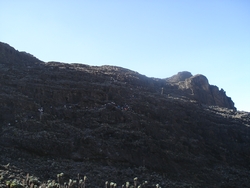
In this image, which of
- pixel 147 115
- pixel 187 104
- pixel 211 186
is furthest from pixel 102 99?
pixel 211 186

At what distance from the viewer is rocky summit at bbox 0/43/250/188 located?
16.8 m

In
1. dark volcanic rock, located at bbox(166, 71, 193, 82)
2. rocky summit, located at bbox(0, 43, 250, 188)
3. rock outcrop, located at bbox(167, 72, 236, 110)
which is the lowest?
rocky summit, located at bbox(0, 43, 250, 188)

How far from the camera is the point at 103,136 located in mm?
21812

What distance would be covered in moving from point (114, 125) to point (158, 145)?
4058 millimetres

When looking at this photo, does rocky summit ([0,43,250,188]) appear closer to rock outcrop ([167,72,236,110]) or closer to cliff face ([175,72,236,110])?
rock outcrop ([167,72,236,110])

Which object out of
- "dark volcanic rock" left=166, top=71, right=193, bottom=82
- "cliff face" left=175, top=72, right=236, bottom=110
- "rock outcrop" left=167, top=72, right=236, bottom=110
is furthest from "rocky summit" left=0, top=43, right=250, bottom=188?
"dark volcanic rock" left=166, top=71, right=193, bottom=82

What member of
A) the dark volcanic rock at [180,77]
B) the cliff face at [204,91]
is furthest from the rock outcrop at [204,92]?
the dark volcanic rock at [180,77]

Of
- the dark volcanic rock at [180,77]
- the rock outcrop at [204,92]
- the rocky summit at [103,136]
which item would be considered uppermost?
the dark volcanic rock at [180,77]

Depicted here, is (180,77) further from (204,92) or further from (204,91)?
(204,92)

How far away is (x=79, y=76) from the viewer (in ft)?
109

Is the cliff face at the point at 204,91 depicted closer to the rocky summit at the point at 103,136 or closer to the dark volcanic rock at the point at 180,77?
the dark volcanic rock at the point at 180,77

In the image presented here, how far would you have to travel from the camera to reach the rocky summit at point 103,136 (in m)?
16.8

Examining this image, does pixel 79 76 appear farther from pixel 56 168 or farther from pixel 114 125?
pixel 56 168

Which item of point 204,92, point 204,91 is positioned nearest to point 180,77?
point 204,91
